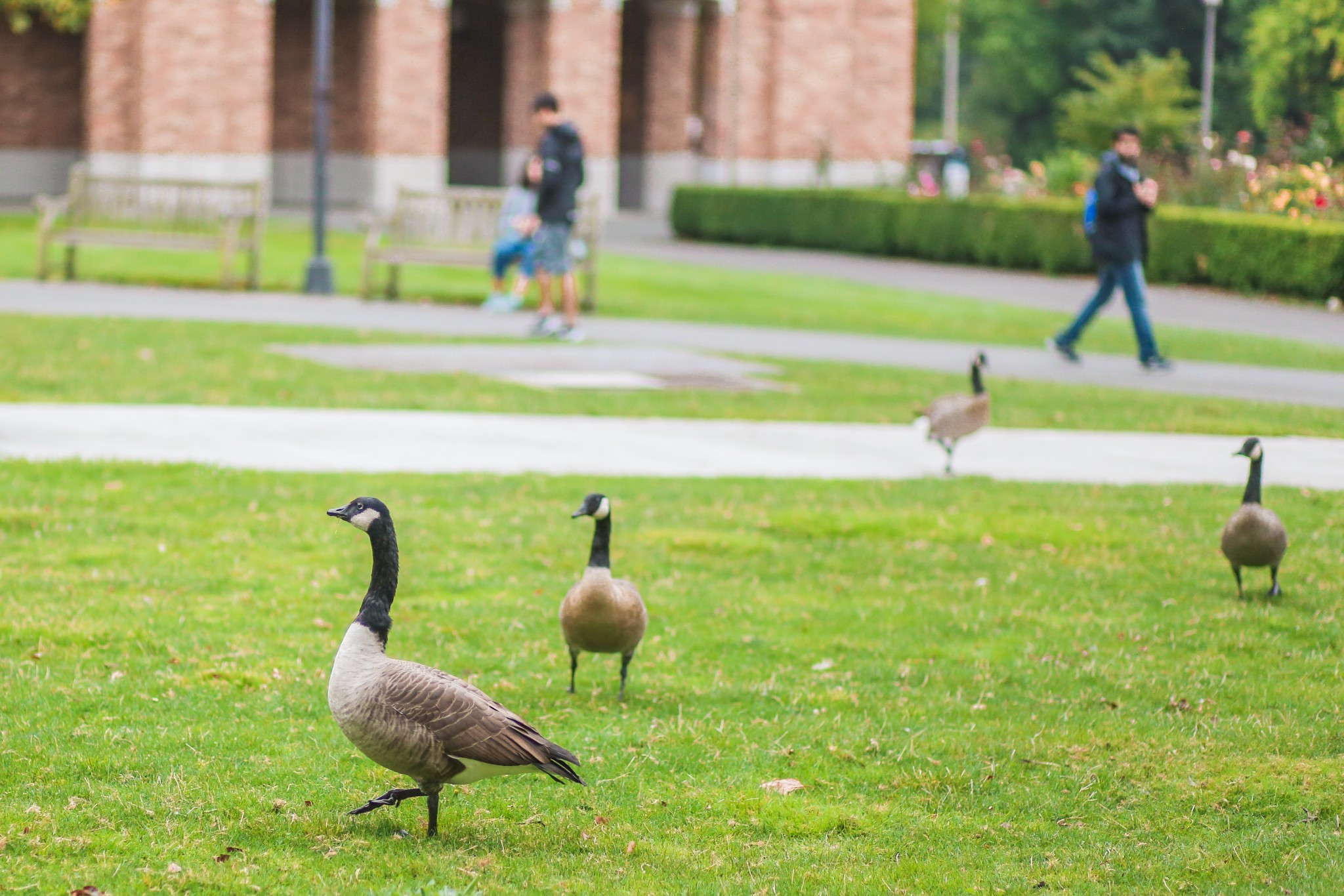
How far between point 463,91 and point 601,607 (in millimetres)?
43380

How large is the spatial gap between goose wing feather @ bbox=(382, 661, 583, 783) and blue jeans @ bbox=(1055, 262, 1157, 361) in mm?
12250

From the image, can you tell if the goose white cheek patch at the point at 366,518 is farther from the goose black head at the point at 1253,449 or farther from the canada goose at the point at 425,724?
the goose black head at the point at 1253,449

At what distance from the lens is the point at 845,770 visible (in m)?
5.66

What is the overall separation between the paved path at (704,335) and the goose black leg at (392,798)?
1088 cm

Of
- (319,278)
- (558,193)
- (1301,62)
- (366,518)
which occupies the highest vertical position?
(1301,62)

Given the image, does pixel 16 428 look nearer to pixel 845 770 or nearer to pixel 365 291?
pixel 845 770

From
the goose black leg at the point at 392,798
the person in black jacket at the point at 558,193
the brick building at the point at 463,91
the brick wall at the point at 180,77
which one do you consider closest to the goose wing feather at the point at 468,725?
the goose black leg at the point at 392,798

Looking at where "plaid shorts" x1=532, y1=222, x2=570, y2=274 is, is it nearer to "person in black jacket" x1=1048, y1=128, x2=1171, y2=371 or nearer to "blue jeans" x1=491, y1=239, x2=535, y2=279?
"blue jeans" x1=491, y1=239, x2=535, y2=279

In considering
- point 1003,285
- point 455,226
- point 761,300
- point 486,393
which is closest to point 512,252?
point 455,226

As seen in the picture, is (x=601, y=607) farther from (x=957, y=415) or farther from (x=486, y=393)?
(x=486, y=393)

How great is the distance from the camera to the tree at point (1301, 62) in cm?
2500

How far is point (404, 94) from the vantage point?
3853cm

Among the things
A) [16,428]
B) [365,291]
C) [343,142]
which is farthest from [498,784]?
[343,142]

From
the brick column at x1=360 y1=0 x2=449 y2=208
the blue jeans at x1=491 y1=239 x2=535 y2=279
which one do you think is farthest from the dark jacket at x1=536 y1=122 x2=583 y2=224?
the brick column at x1=360 y1=0 x2=449 y2=208
